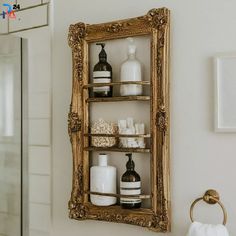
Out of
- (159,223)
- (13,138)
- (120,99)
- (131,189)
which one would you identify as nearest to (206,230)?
(159,223)

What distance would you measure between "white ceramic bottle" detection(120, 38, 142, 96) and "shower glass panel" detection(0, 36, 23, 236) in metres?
0.58

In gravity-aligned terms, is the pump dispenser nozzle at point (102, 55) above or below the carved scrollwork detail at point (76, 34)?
below

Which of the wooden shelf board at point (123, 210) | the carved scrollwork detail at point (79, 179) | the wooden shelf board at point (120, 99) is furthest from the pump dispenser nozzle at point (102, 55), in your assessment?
the wooden shelf board at point (123, 210)

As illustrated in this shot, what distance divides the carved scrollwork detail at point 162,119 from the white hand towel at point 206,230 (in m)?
0.35

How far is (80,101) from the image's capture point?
175 cm

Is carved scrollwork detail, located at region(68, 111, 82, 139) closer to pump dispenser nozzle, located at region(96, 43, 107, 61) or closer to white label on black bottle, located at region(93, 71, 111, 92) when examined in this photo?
white label on black bottle, located at region(93, 71, 111, 92)

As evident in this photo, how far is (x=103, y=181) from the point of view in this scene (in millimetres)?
1638

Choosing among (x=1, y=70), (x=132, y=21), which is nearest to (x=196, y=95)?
(x=132, y=21)

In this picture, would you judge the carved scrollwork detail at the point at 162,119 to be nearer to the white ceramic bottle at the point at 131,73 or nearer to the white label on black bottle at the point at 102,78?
the white ceramic bottle at the point at 131,73

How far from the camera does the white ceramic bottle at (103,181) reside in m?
1.64

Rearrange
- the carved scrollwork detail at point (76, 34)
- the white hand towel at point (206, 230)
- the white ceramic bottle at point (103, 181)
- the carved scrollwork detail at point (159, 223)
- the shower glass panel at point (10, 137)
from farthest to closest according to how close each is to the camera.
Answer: the shower glass panel at point (10, 137)
the carved scrollwork detail at point (76, 34)
the white ceramic bottle at point (103, 181)
the carved scrollwork detail at point (159, 223)
the white hand towel at point (206, 230)

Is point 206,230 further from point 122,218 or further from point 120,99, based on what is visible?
point 120,99

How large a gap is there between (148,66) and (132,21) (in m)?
0.18

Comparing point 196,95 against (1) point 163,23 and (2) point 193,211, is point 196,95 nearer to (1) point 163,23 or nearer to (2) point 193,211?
(1) point 163,23
